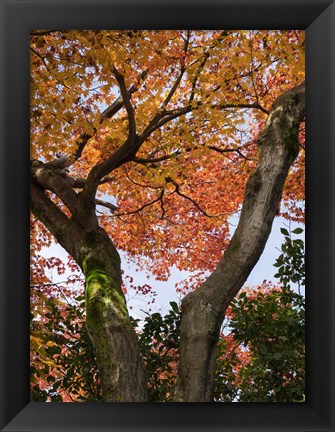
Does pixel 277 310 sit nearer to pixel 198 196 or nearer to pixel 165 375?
pixel 165 375

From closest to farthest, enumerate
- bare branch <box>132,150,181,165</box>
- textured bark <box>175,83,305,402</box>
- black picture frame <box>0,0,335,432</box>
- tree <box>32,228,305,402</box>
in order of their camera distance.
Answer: black picture frame <box>0,0,335,432</box> < textured bark <box>175,83,305,402</box> < tree <box>32,228,305,402</box> < bare branch <box>132,150,181,165</box>

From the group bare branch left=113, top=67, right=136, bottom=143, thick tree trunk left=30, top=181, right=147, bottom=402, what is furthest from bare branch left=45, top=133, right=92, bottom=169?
bare branch left=113, top=67, right=136, bottom=143

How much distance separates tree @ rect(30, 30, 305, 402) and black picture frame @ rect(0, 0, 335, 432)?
4.38 feet

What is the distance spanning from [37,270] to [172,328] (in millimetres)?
3000

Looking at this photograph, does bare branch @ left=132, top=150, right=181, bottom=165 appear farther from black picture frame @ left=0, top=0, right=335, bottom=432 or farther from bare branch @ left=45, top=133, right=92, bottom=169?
black picture frame @ left=0, top=0, right=335, bottom=432

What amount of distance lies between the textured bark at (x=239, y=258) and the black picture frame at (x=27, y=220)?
1.33 meters

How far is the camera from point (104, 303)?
14.2 ft

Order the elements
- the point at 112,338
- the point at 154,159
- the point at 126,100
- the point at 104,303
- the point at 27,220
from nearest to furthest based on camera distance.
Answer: the point at 27,220
the point at 112,338
the point at 104,303
the point at 126,100
the point at 154,159

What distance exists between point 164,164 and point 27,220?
17.0 feet

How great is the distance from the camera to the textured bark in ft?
12.7

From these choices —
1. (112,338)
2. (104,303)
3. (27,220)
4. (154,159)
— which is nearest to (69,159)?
(154,159)

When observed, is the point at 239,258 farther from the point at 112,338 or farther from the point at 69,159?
the point at 69,159
